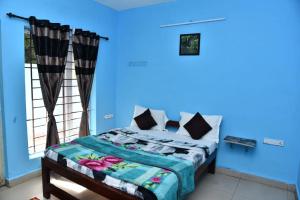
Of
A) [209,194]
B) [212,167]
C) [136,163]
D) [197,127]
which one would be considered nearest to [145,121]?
[197,127]

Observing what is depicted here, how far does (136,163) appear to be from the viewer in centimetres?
221

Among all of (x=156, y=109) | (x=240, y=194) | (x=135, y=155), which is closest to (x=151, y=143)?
(x=135, y=155)

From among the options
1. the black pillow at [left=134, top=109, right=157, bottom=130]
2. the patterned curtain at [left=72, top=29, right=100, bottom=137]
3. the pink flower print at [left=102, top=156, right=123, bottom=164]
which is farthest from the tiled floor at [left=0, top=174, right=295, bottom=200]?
the black pillow at [left=134, top=109, right=157, bottom=130]

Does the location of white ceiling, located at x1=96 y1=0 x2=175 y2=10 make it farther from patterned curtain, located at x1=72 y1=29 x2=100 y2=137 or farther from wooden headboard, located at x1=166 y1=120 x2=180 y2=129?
wooden headboard, located at x1=166 y1=120 x2=180 y2=129

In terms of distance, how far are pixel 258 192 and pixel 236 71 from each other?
67.5 inches

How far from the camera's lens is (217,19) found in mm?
3129

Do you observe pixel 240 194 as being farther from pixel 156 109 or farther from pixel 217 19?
pixel 217 19

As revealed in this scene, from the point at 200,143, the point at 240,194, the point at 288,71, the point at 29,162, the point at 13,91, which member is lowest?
the point at 240,194

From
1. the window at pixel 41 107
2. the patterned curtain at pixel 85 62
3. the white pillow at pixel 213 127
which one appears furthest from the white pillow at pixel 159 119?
the window at pixel 41 107

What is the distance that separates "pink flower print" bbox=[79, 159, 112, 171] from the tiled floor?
598mm

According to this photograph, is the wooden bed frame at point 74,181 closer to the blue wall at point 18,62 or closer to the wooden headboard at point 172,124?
the blue wall at point 18,62

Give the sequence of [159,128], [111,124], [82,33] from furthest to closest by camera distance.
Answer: [111,124]
[159,128]
[82,33]

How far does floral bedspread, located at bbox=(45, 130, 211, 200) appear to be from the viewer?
1818mm

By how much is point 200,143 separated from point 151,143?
2.40 ft
